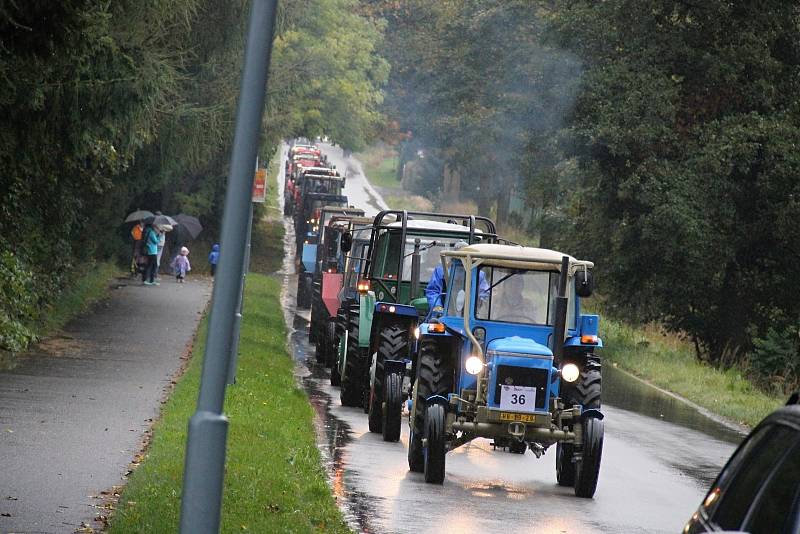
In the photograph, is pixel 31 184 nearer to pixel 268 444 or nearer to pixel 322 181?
pixel 268 444

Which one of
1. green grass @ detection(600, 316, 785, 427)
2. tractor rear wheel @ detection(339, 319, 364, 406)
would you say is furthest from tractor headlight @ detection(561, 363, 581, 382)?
green grass @ detection(600, 316, 785, 427)

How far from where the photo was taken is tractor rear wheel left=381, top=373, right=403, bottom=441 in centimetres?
1742

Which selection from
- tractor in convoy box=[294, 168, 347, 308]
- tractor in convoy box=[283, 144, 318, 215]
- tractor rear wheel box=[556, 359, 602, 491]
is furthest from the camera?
tractor in convoy box=[283, 144, 318, 215]

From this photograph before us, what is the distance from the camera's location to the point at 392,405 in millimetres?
17516

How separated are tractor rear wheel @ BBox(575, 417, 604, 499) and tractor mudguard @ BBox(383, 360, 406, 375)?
3476mm

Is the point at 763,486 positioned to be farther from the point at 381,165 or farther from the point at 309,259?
the point at 381,165

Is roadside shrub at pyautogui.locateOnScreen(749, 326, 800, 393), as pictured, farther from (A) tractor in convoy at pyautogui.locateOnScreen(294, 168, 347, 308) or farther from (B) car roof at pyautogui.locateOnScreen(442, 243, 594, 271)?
(B) car roof at pyautogui.locateOnScreen(442, 243, 594, 271)

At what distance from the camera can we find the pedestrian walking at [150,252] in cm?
Answer: 4112

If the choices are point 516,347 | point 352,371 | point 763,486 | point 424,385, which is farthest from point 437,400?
point 763,486

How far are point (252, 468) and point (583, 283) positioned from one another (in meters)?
4.36

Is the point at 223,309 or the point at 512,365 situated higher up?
the point at 223,309

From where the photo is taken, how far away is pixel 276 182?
9044cm

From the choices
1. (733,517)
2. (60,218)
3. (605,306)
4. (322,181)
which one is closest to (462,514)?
(733,517)

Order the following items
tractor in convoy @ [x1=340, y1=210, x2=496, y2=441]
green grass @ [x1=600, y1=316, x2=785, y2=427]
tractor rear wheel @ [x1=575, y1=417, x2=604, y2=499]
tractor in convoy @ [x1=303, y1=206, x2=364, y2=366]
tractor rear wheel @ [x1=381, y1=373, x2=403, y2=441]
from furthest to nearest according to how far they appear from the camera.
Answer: tractor in convoy @ [x1=303, y1=206, x2=364, y2=366] < green grass @ [x1=600, y1=316, x2=785, y2=427] < tractor in convoy @ [x1=340, y1=210, x2=496, y2=441] < tractor rear wheel @ [x1=381, y1=373, x2=403, y2=441] < tractor rear wheel @ [x1=575, y1=417, x2=604, y2=499]
